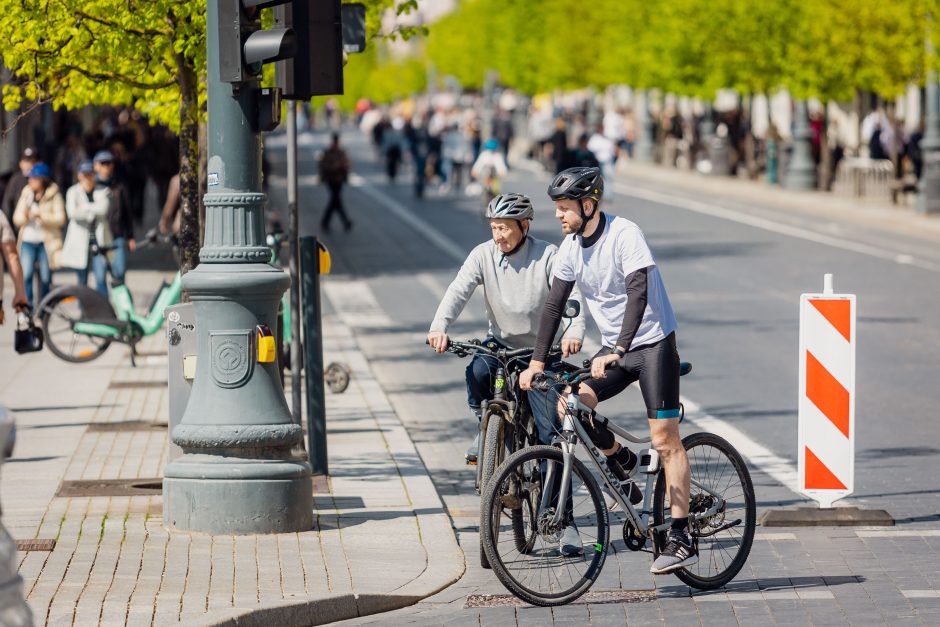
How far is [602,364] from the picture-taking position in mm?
7242

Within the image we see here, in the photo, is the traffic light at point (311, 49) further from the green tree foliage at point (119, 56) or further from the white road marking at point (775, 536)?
the white road marking at point (775, 536)

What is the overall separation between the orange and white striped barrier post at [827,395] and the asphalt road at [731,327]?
1.72 ft

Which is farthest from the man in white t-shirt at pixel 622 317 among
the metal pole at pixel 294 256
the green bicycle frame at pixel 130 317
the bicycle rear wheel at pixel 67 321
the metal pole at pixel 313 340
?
the bicycle rear wheel at pixel 67 321

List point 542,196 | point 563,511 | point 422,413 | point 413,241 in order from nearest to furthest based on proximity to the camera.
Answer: point 563,511 < point 422,413 < point 413,241 < point 542,196

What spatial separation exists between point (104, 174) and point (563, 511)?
13.2 meters

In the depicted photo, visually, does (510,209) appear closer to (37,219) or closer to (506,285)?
(506,285)

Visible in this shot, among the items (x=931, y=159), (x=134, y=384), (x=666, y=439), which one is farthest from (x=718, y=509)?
(x=931, y=159)

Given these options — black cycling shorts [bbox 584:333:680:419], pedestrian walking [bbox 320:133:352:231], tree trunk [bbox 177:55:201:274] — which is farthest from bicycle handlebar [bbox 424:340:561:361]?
pedestrian walking [bbox 320:133:352:231]

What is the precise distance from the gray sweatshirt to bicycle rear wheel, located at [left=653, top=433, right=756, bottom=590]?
1.01 metres

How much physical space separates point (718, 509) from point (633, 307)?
1.02 m

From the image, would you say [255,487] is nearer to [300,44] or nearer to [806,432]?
[300,44]

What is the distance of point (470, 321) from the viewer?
18578 mm

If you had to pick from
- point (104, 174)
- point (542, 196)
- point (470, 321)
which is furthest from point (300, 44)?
point (542, 196)

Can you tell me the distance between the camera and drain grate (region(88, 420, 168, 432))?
11977 millimetres
